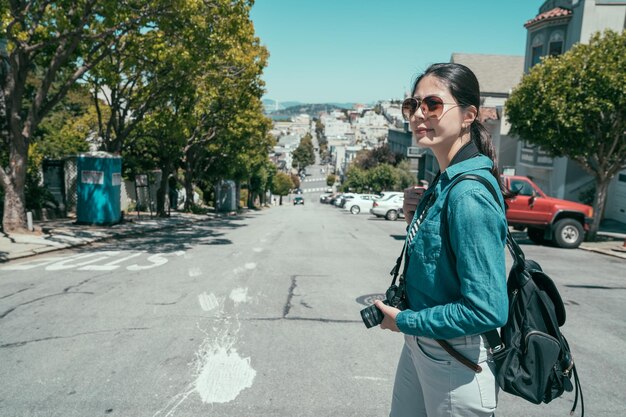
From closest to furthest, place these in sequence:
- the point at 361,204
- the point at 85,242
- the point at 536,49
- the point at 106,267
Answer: the point at 106,267 < the point at 85,242 < the point at 536,49 < the point at 361,204

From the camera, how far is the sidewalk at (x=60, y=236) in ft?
35.3

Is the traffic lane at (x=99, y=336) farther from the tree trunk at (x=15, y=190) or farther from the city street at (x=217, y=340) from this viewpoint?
the tree trunk at (x=15, y=190)

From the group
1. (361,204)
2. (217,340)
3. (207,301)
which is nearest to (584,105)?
(207,301)

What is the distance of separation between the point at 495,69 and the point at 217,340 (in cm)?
4651

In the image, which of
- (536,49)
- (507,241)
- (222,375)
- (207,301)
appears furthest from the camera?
(536,49)

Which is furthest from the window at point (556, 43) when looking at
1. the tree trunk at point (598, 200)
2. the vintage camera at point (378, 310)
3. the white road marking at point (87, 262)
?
the vintage camera at point (378, 310)

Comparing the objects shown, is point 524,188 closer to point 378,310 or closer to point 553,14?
point 378,310

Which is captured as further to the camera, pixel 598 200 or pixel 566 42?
pixel 566 42

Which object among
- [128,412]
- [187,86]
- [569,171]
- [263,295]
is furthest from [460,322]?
[569,171]

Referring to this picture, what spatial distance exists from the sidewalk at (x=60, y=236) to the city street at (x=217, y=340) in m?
1.32

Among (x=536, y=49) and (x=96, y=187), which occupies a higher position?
(x=536, y=49)

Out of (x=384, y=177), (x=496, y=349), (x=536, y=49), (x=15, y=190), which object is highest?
(x=536, y=49)

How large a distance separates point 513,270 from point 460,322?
1.35ft

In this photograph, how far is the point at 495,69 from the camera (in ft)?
148
